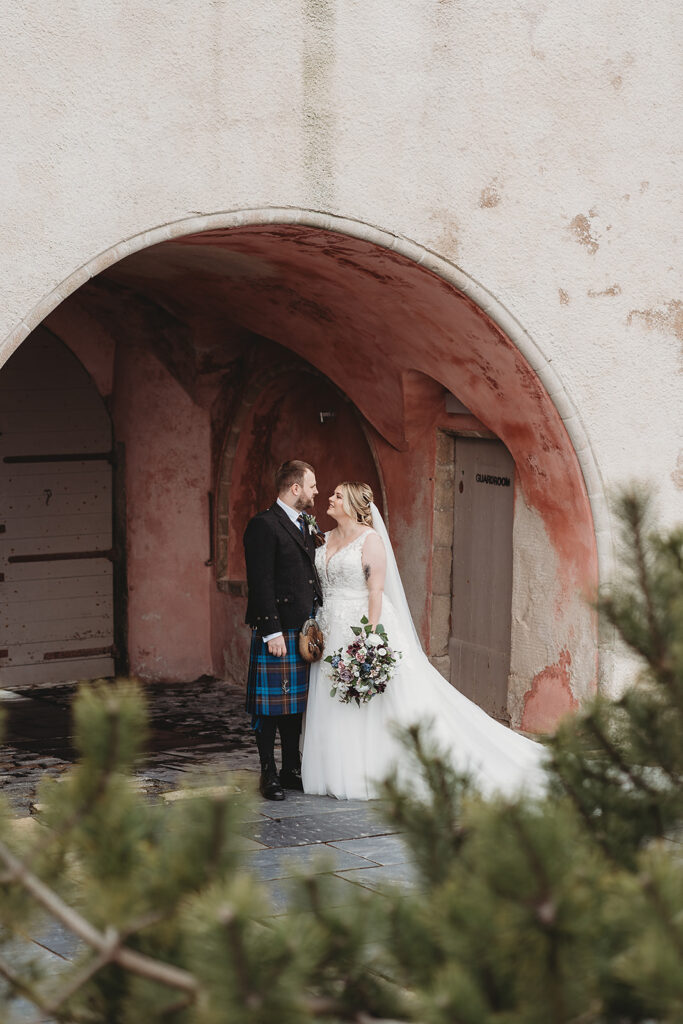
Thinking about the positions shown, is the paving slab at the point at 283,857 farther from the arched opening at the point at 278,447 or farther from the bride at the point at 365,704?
the arched opening at the point at 278,447

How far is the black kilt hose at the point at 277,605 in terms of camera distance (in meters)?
6.98

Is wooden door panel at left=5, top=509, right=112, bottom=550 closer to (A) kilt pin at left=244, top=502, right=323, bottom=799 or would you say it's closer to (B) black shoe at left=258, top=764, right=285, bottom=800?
(A) kilt pin at left=244, top=502, right=323, bottom=799

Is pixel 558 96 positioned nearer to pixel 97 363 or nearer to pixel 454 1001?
pixel 97 363

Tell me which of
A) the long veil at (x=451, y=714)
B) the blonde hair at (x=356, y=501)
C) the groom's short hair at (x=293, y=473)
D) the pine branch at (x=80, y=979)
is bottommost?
the long veil at (x=451, y=714)

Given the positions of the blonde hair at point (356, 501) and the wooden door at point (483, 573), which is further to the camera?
the wooden door at point (483, 573)

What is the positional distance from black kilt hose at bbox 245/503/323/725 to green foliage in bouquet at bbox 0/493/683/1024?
437cm

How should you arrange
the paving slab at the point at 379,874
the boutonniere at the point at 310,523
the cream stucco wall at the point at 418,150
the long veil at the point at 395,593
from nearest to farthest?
the paving slab at the point at 379,874
the cream stucco wall at the point at 418,150
the boutonniere at the point at 310,523
the long veil at the point at 395,593

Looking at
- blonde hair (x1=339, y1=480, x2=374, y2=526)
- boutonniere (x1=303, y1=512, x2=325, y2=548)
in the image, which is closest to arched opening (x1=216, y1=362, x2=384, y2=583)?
boutonniere (x1=303, y1=512, x2=325, y2=548)

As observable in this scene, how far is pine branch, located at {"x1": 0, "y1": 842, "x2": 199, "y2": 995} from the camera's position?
7.02ft

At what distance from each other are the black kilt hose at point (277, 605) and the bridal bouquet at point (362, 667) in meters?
0.22

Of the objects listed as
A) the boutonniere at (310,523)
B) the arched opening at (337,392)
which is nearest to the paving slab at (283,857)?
the boutonniere at (310,523)

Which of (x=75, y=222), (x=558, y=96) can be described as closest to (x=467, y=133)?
(x=558, y=96)

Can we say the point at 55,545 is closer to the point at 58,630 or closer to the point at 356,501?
the point at 58,630

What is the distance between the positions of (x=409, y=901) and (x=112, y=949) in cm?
48
